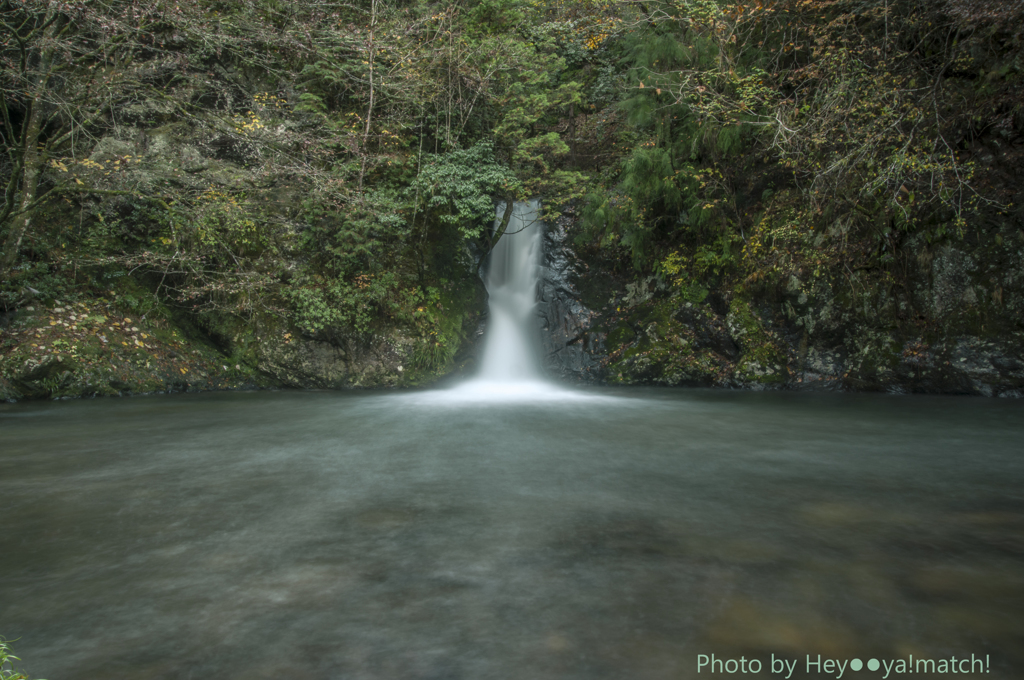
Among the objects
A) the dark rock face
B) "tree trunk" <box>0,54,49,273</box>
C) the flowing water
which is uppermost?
"tree trunk" <box>0,54,49,273</box>

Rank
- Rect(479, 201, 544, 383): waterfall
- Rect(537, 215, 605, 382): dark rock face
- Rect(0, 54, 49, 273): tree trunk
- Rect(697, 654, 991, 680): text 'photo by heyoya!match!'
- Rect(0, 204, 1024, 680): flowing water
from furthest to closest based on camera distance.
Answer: Rect(479, 201, 544, 383): waterfall, Rect(537, 215, 605, 382): dark rock face, Rect(0, 54, 49, 273): tree trunk, Rect(0, 204, 1024, 680): flowing water, Rect(697, 654, 991, 680): text 'photo by heyoya!match!'

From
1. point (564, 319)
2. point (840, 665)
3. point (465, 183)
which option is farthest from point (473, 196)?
point (840, 665)

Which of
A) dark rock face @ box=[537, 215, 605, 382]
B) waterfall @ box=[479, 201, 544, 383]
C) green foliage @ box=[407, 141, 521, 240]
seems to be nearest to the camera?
green foliage @ box=[407, 141, 521, 240]

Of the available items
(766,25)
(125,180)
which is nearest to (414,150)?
(125,180)

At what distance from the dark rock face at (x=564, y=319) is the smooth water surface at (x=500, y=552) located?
18.8 feet

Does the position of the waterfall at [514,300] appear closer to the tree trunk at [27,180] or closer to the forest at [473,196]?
the forest at [473,196]

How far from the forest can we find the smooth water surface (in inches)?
153

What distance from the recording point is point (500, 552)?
339 cm

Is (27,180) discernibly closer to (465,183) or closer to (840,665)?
(465,183)

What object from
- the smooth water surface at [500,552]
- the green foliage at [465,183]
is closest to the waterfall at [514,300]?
the green foliage at [465,183]

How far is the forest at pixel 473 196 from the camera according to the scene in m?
8.70

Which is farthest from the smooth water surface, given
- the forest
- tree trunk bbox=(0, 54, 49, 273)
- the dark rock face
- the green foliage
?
the dark rock face

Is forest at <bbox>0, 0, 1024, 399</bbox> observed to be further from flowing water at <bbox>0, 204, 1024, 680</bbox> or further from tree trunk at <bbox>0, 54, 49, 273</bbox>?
flowing water at <bbox>0, 204, 1024, 680</bbox>

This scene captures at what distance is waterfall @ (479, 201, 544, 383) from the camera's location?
12.6 metres
